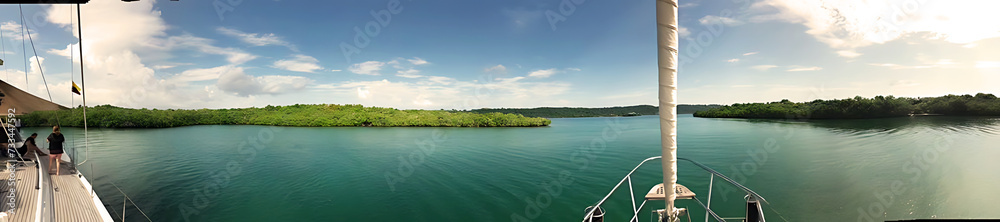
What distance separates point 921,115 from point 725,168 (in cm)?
1623

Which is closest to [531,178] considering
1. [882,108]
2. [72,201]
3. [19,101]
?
[72,201]

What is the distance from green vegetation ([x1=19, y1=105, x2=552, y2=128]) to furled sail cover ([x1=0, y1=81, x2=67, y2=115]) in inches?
885

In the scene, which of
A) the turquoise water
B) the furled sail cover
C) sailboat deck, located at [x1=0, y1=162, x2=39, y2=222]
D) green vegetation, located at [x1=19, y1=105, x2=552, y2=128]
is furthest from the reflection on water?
the furled sail cover

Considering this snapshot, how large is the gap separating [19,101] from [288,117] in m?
27.4

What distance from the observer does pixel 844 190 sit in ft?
24.7

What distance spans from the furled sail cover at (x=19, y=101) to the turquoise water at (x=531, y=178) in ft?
7.20

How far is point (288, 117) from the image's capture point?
107 feet

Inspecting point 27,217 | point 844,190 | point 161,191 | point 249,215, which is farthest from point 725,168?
point 161,191

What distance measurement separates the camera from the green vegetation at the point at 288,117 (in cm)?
2684

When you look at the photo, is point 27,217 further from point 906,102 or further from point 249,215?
point 906,102

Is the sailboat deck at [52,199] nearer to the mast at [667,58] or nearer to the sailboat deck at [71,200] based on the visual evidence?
the sailboat deck at [71,200]

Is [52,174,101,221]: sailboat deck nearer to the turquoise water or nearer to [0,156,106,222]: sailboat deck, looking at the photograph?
[0,156,106,222]: sailboat deck

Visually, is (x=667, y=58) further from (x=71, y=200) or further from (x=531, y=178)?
(x=71, y=200)

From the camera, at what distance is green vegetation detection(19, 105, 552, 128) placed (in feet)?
88.1
